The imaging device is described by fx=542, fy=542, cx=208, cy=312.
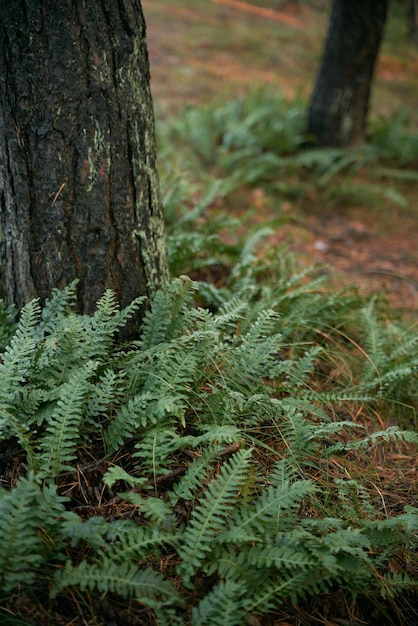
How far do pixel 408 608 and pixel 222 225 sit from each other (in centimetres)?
278

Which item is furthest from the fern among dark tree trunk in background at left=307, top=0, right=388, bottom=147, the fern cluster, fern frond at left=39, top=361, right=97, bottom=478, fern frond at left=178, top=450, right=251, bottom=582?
dark tree trunk in background at left=307, top=0, right=388, bottom=147

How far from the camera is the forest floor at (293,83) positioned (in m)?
5.22

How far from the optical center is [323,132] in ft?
21.5

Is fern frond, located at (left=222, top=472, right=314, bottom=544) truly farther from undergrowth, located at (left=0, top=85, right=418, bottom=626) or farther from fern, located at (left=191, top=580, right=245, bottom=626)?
fern, located at (left=191, top=580, right=245, bottom=626)

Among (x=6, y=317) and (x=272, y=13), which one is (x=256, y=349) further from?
(x=272, y=13)

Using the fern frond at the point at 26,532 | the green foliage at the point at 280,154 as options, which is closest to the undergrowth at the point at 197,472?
the fern frond at the point at 26,532

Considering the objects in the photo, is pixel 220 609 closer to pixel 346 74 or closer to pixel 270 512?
pixel 270 512

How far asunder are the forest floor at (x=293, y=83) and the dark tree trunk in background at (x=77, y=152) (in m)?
1.80

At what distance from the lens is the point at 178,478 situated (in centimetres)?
222

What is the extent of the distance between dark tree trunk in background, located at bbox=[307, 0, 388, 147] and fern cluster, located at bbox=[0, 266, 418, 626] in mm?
4482

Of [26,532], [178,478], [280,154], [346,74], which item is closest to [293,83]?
[346,74]

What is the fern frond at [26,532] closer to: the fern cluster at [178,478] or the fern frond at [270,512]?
the fern cluster at [178,478]

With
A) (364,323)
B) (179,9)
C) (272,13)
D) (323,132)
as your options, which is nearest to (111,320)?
(364,323)

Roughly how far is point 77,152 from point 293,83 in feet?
26.7
